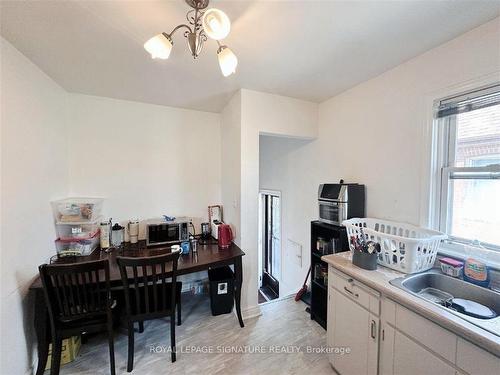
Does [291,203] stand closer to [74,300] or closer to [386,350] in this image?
[386,350]

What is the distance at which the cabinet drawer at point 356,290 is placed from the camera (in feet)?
4.25

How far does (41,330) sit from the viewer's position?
149 cm

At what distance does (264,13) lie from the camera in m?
1.20

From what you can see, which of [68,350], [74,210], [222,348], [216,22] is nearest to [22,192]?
[74,210]

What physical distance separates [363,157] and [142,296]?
2.49m

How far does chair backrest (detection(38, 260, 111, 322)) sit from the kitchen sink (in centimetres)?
201

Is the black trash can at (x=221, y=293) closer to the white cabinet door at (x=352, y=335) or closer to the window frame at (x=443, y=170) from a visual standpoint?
the white cabinet door at (x=352, y=335)

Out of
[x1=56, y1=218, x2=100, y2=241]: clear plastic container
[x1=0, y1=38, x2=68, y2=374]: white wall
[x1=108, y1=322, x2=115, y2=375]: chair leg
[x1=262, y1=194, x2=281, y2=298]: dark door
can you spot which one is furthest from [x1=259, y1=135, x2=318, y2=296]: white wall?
[x1=0, y1=38, x2=68, y2=374]: white wall

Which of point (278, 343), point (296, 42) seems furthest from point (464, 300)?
point (296, 42)

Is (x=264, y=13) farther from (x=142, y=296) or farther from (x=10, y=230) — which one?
(x=142, y=296)

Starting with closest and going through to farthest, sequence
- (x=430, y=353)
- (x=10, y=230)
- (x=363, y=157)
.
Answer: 1. (x=430, y=353)
2. (x=10, y=230)
3. (x=363, y=157)

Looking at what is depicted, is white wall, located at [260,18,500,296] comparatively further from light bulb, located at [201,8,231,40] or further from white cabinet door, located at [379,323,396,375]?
light bulb, located at [201,8,231,40]

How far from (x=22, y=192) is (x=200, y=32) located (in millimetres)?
1756

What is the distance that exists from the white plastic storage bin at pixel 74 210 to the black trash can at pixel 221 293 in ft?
4.73
